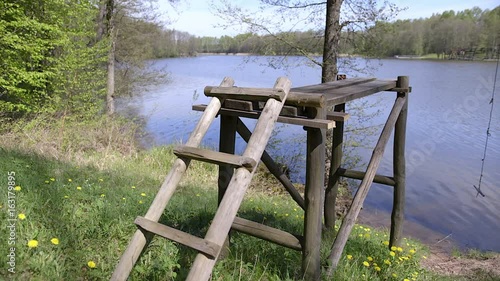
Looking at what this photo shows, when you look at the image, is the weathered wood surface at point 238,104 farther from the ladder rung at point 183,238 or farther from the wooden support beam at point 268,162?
the ladder rung at point 183,238

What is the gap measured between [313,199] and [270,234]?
19.1 inches

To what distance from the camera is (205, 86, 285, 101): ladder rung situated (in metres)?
2.68

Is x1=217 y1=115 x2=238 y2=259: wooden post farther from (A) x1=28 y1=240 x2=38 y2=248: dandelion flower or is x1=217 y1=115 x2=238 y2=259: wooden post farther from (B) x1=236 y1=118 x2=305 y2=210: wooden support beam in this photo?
(A) x1=28 y1=240 x2=38 y2=248: dandelion flower

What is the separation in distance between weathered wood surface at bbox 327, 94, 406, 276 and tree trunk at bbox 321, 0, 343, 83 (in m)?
4.15

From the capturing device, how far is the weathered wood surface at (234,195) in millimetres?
2107

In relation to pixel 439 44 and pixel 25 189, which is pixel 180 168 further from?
pixel 439 44

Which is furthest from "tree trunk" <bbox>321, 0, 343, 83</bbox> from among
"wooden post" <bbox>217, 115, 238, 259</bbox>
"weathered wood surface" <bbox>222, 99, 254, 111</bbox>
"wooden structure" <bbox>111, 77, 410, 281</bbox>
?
"weathered wood surface" <bbox>222, 99, 254, 111</bbox>

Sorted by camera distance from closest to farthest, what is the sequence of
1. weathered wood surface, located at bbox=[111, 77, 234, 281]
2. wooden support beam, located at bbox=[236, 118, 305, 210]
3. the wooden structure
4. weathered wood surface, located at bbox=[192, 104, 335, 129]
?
1. the wooden structure
2. weathered wood surface, located at bbox=[111, 77, 234, 281]
3. weathered wood surface, located at bbox=[192, 104, 335, 129]
4. wooden support beam, located at bbox=[236, 118, 305, 210]

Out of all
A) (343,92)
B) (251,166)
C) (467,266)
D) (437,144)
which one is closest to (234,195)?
(251,166)

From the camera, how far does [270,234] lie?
313cm

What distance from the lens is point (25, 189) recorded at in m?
4.04

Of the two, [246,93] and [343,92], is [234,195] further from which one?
[343,92]

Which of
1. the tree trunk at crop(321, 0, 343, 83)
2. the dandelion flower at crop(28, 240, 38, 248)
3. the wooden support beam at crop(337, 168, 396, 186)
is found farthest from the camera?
the tree trunk at crop(321, 0, 343, 83)

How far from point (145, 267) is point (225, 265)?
0.64 metres
